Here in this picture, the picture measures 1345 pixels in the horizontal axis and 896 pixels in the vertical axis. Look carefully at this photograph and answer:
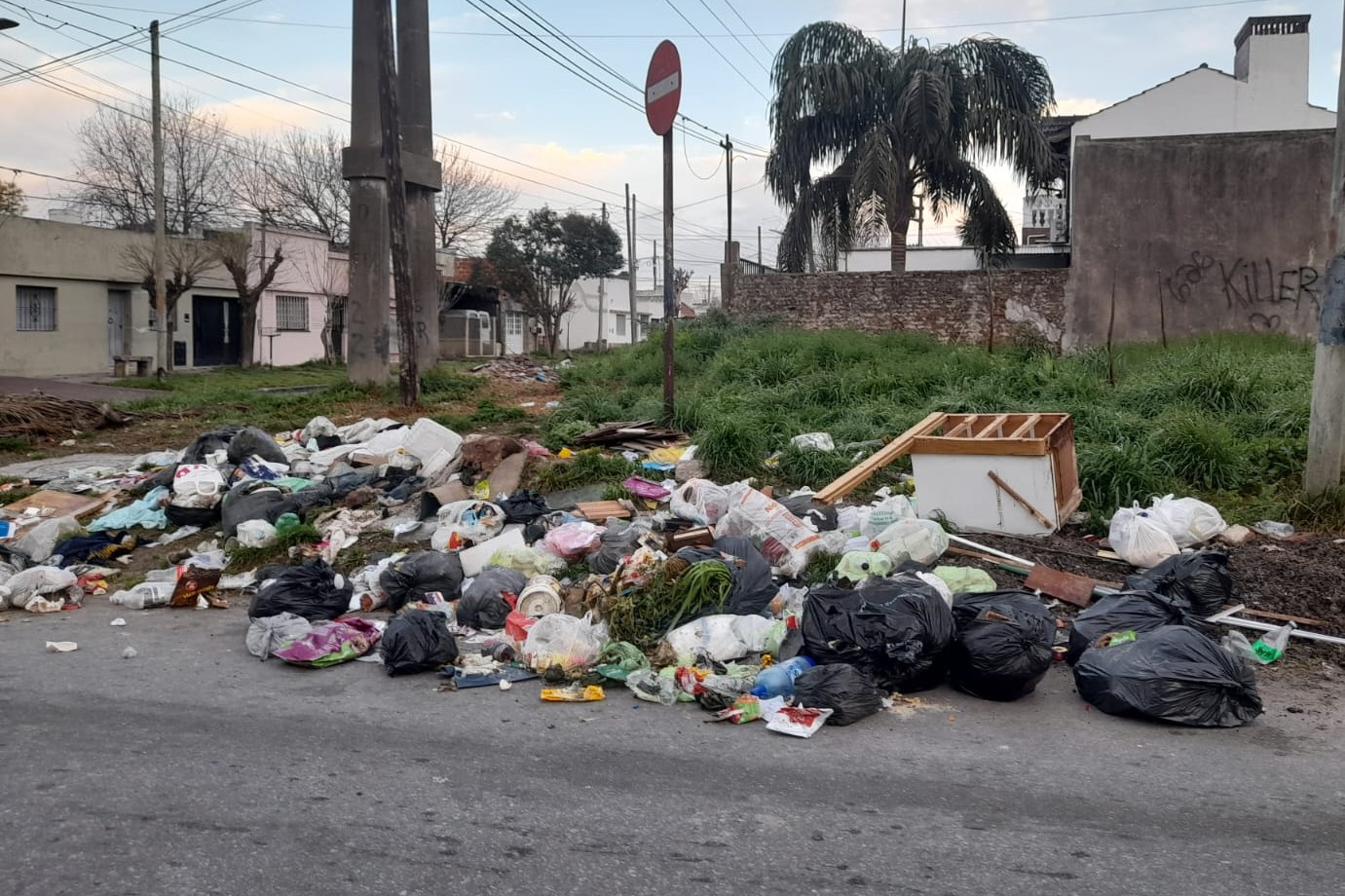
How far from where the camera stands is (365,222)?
56.4 ft

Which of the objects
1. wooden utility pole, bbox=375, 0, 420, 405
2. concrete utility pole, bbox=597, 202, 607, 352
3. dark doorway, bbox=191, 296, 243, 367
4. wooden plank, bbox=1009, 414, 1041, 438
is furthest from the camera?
concrete utility pole, bbox=597, 202, 607, 352

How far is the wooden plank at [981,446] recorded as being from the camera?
6.41 metres

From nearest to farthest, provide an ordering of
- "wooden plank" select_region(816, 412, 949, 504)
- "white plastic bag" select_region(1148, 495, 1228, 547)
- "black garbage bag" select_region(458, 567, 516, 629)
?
"black garbage bag" select_region(458, 567, 516, 629) → "white plastic bag" select_region(1148, 495, 1228, 547) → "wooden plank" select_region(816, 412, 949, 504)

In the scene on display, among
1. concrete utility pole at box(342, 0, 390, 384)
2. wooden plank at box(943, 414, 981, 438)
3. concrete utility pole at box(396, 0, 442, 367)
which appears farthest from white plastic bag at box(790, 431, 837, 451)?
concrete utility pole at box(396, 0, 442, 367)

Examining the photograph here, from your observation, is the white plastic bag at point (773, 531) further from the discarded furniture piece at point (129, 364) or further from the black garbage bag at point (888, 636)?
the discarded furniture piece at point (129, 364)

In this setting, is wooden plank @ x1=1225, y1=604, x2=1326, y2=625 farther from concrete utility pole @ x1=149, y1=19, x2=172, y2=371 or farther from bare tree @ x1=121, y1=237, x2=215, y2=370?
bare tree @ x1=121, y1=237, x2=215, y2=370

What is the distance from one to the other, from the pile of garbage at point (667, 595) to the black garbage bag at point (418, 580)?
0.04 feet

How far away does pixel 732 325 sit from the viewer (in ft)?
60.8

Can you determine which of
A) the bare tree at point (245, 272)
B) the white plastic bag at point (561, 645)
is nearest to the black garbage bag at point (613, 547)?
the white plastic bag at point (561, 645)

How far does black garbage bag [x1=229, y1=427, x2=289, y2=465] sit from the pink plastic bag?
3858 mm

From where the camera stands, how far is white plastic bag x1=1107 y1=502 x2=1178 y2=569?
6.03 meters

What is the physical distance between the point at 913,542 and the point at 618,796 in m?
3.02

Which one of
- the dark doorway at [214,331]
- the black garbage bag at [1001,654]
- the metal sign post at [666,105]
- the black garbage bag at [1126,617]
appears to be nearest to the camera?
the black garbage bag at [1001,654]

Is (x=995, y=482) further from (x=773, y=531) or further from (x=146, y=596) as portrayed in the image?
(x=146, y=596)
